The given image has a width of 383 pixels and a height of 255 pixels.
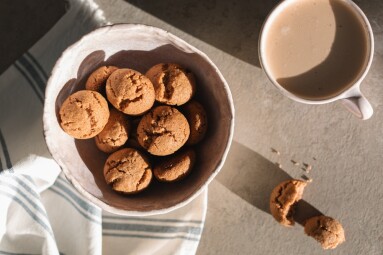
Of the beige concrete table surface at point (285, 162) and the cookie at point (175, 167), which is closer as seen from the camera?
the cookie at point (175, 167)

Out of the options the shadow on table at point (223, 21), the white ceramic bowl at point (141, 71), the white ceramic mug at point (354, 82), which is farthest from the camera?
the shadow on table at point (223, 21)

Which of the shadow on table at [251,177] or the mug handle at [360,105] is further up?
the mug handle at [360,105]

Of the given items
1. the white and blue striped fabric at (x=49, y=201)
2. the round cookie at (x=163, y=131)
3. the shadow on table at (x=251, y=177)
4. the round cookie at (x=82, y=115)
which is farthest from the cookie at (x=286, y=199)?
the round cookie at (x=82, y=115)

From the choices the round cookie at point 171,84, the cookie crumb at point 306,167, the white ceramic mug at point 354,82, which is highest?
the round cookie at point 171,84

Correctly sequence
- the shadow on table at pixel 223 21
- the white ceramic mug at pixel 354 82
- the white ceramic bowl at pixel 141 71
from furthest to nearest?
the shadow on table at pixel 223 21 < the white ceramic mug at pixel 354 82 < the white ceramic bowl at pixel 141 71

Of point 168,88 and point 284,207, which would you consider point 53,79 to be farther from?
point 284,207

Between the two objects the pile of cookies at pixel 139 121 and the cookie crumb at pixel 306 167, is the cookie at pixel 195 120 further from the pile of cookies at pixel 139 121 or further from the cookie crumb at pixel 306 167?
the cookie crumb at pixel 306 167

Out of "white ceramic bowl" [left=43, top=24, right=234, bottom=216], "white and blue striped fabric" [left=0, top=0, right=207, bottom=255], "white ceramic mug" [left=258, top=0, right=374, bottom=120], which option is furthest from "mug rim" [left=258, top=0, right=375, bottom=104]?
"white and blue striped fabric" [left=0, top=0, right=207, bottom=255]

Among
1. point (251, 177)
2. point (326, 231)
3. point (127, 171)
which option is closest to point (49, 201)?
point (127, 171)
